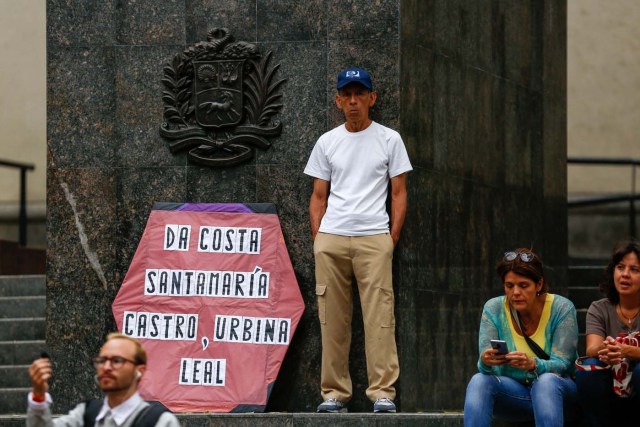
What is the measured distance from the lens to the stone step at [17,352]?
15.3 m

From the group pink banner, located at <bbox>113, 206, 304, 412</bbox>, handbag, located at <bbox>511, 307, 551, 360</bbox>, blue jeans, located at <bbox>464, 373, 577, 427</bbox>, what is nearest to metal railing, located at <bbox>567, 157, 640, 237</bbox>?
pink banner, located at <bbox>113, 206, 304, 412</bbox>

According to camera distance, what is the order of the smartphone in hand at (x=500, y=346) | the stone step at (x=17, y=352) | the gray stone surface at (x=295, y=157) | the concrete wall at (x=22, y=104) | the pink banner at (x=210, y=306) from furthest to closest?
the concrete wall at (x=22, y=104)
the stone step at (x=17, y=352)
the gray stone surface at (x=295, y=157)
the pink banner at (x=210, y=306)
the smartphone in hand at (x=500, y=346)

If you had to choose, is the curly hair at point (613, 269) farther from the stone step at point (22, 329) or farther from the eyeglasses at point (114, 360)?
the stone step at point (22, 329)

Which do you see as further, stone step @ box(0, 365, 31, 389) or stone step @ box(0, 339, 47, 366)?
stone step @ box(0, 339, 47, 366)

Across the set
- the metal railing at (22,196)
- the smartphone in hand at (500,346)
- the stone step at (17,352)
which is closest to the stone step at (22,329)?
the stone step at (17,352)

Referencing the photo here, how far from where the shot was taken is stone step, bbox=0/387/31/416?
14523mm

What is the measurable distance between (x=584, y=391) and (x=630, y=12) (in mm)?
11772

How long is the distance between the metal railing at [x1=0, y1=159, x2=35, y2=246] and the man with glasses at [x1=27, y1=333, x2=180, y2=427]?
36.0 ft

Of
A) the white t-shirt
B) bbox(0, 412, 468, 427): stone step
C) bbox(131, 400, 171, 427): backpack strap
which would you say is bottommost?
bbox(0, 412, 468, 427): stone step

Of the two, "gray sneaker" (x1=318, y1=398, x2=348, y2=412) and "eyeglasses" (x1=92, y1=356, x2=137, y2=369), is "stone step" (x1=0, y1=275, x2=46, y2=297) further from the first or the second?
"eyeglasses" (x1=92, y1=356, x2=137, y2=369)

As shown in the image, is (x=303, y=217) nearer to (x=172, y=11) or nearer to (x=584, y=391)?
(x=172, y=11)

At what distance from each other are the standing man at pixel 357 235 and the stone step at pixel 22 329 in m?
3.65

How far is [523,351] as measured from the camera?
10.8 m

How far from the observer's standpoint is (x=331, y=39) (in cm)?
1344
